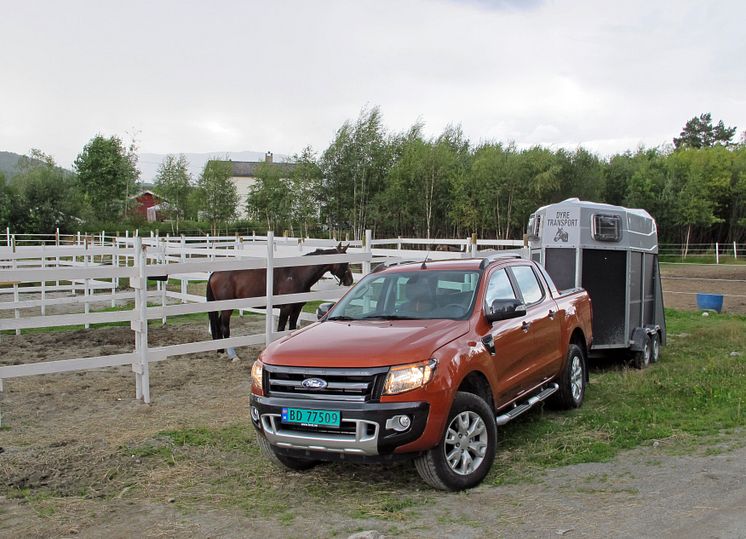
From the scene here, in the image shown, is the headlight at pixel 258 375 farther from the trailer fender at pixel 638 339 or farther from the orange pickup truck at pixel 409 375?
the trailer fender at pixel 638 339

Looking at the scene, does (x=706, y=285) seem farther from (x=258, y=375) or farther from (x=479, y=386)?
(x=258, y=375)

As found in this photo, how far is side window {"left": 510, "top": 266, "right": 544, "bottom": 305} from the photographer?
6.61 m

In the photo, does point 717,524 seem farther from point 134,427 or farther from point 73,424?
point 73,424

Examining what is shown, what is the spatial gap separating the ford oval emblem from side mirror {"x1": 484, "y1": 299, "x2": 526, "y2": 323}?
5.08 ft

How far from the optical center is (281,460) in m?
5.22

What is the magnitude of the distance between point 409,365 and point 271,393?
1.05 metres

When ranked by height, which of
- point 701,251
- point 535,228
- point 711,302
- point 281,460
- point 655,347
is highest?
point 535,228

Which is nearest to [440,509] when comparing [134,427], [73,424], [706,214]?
[134,427]

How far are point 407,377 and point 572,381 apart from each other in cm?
330

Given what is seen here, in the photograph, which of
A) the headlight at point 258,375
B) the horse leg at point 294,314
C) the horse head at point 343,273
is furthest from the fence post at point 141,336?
the horse head at point 343,273

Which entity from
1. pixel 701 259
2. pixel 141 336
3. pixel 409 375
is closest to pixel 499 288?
pixel 409 375

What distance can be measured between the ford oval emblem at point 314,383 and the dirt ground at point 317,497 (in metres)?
0.79

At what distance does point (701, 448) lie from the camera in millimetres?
5711

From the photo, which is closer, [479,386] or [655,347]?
[479,386]
